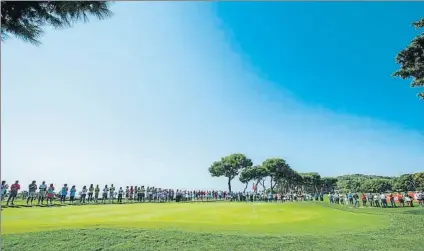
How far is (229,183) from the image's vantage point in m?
88.4

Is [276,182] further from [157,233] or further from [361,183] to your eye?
[157,233]

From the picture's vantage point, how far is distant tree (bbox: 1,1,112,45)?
566 cm

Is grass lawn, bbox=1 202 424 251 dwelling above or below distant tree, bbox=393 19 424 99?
below

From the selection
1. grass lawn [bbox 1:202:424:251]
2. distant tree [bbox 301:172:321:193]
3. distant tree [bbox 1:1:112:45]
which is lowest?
grass lawn [bbox 1:202:424:251]

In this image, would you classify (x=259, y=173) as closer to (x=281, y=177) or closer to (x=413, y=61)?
(x=281, y=177)

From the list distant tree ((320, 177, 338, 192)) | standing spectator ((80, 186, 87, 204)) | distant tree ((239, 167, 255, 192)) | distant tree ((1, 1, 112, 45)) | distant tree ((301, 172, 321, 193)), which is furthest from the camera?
distant tree ((320, 177, 338, 192))

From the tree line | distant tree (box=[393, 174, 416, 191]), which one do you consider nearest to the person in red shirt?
the tree line

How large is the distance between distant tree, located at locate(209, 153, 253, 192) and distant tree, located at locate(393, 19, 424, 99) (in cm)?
6830

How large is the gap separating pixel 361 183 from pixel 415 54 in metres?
129

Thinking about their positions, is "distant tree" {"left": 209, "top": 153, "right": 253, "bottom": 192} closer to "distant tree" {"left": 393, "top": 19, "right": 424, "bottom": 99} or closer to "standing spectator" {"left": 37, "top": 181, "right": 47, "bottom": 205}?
"standing spectator" {"left": 37, "top": 181, "right": 47, "bottom": 205}

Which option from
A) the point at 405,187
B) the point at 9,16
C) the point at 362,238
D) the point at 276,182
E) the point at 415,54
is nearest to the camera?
the point at 9,16

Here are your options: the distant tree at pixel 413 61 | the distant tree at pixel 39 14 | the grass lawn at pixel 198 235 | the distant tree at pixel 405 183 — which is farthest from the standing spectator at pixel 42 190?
the distant tree at pixel 405 183

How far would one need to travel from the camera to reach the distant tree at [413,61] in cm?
1944

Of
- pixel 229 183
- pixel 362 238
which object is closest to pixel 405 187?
pixel 229 183
